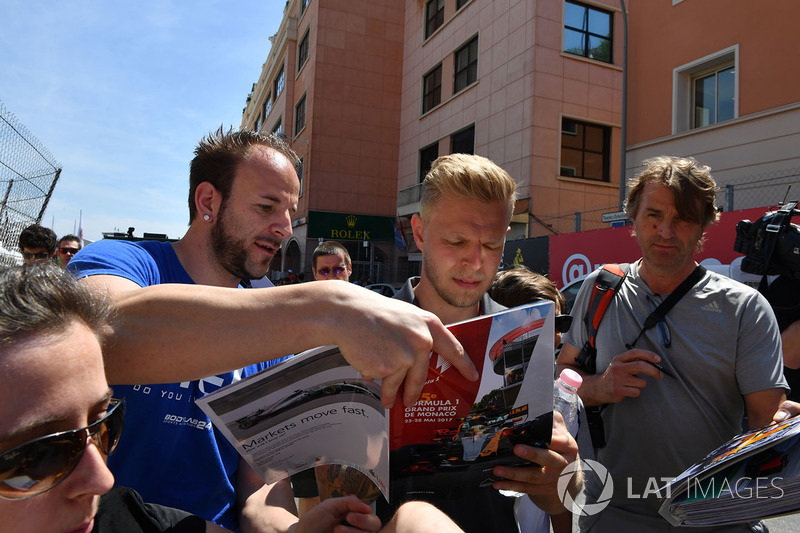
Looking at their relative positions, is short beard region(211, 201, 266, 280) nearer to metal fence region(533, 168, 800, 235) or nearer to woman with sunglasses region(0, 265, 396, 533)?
woman with sunglasses region(0, 265, 396, 533)

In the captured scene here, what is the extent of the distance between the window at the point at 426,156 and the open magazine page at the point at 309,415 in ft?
70.7

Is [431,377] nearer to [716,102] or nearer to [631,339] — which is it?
[631,339]

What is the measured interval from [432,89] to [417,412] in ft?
77.8

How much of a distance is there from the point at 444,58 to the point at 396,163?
774cm

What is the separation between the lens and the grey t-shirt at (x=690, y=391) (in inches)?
82.5

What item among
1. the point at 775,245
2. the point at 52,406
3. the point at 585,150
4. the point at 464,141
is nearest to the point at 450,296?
the point at 52,406

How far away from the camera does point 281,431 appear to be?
3.87 ft

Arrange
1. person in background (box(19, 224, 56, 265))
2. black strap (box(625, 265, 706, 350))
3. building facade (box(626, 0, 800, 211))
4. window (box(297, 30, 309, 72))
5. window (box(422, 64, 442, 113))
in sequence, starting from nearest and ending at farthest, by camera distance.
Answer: black strap (box(625, 265, 706, 350)) → person in background (box(19, 224, 56, 265)) → building facade (box(626, 0, 800, 211)) → window (box(422, 64, 442, 113)) → window (box(297, 30, 309, 72))

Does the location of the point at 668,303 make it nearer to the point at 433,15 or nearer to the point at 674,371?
the point at 674,371

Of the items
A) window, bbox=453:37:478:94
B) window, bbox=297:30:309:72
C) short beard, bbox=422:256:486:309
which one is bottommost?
short beard, bbox=422:256:486:309

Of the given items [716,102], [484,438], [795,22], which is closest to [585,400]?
[484,438]

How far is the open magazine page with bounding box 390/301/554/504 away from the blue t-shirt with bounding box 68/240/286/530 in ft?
2.84

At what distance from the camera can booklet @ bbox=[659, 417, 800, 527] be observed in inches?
40.4

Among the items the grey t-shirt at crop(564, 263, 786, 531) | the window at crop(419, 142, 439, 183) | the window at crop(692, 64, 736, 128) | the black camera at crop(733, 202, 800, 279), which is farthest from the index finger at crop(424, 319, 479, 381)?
the window at crop(419, 142, 439, 183)
